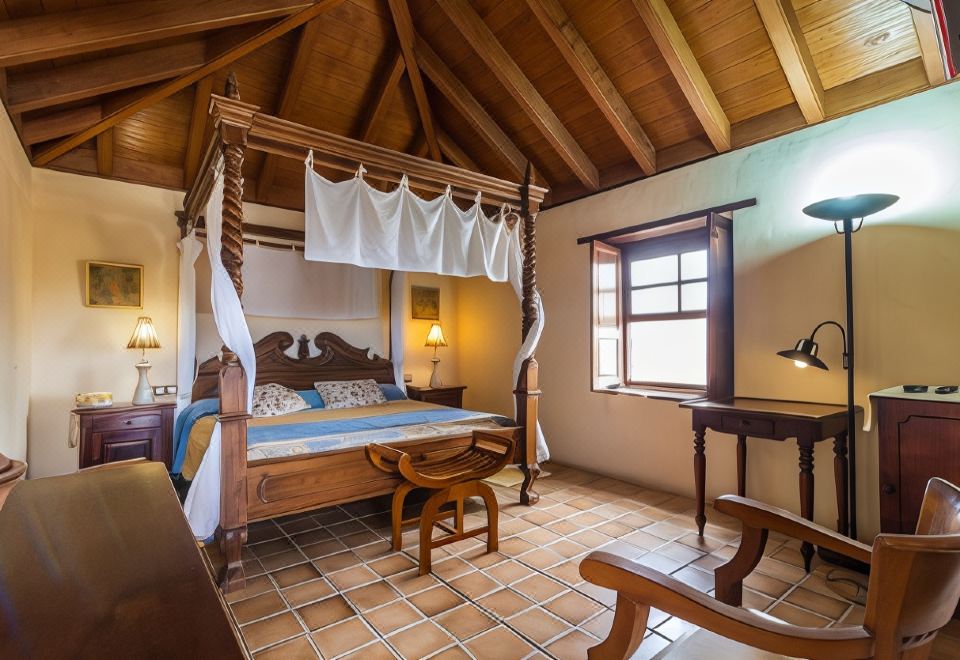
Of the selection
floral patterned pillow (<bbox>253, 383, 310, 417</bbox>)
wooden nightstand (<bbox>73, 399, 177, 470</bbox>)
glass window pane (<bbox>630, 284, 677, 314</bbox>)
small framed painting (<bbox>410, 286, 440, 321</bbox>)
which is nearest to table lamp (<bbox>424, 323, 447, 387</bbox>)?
small framed painting (<bbox>410, 286, 440, 321</bbox>)

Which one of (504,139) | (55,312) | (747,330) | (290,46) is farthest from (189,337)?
(747,330)

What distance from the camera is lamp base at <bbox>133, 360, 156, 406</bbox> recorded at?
3867 millimetres

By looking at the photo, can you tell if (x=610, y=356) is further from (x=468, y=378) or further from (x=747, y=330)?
(x=468, y=378)

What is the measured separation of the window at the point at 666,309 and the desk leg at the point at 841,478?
2.58ft

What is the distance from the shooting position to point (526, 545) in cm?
293

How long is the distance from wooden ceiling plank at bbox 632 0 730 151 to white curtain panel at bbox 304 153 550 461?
1536mm

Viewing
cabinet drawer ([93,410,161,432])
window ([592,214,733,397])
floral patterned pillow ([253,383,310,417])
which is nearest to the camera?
window ([592,214,733,397])

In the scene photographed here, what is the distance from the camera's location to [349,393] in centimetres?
467

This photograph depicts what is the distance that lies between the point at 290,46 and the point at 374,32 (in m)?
0.71

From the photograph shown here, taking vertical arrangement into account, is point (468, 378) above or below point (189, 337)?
below

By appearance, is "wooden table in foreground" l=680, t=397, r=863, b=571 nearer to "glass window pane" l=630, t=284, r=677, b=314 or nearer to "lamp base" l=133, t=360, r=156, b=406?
"glass window pane" l=630, t=284, r=677, b=314

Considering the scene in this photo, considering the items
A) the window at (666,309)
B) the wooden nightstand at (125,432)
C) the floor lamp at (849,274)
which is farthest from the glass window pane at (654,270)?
the wooden nightstand at (125,432)

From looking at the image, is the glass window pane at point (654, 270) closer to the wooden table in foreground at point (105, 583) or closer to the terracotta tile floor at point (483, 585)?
the terracotta tile floor at point (483, 585)

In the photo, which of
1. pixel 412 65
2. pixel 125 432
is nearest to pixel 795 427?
pixel 412 65
